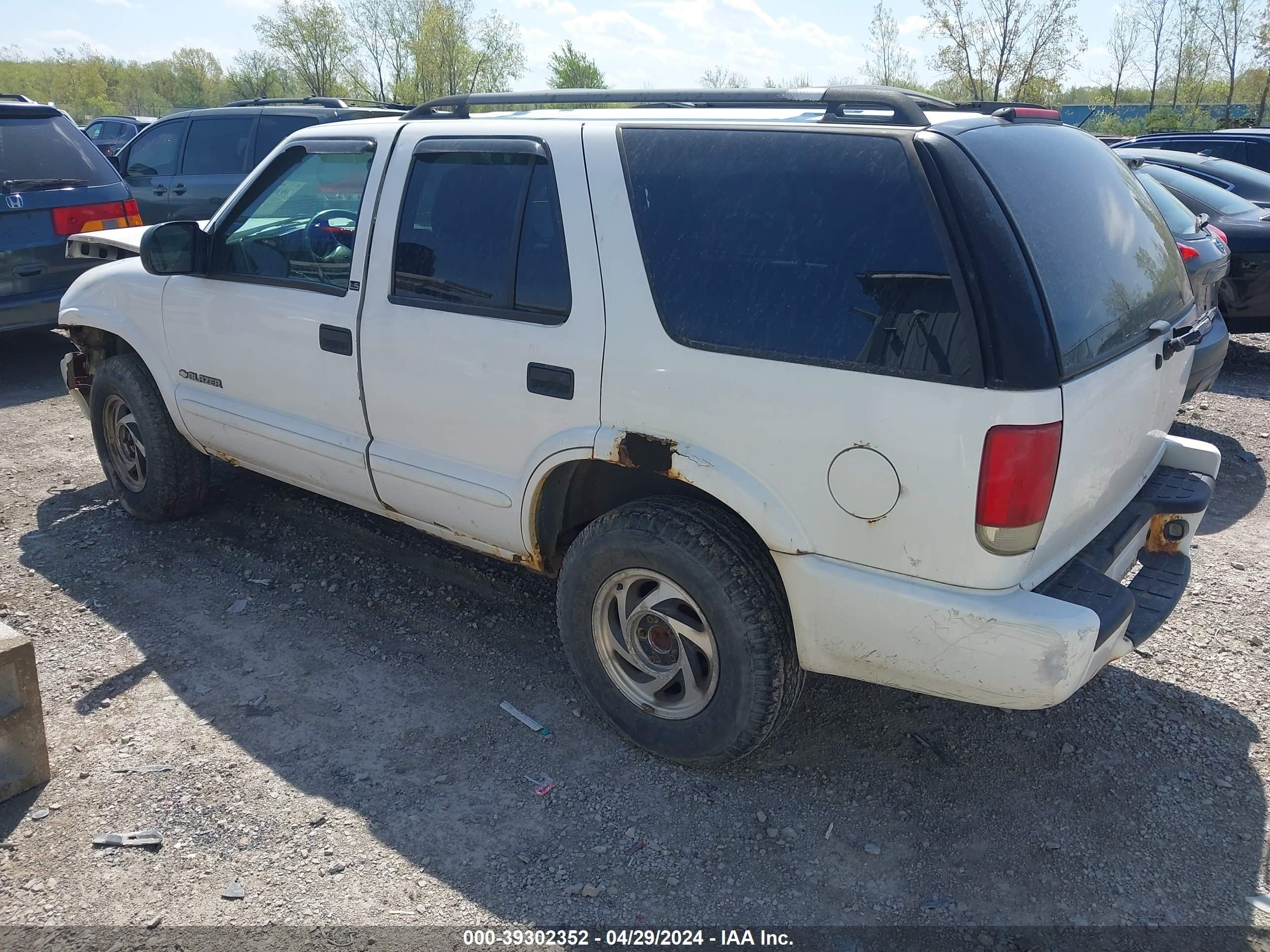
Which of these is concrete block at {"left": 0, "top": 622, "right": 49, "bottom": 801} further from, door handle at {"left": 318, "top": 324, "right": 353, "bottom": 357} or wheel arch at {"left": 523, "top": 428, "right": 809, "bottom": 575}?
wheel arch at {"left": 523, "top": 428, "right": 809, "bottom": 575}

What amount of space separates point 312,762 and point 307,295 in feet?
5.81

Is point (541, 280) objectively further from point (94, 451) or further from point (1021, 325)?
point (94, 451)

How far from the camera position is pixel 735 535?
9.66ft

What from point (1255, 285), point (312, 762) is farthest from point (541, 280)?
point (1255, 285)

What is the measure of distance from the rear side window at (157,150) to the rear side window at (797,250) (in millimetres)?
9744

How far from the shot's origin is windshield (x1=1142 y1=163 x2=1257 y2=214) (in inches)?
313

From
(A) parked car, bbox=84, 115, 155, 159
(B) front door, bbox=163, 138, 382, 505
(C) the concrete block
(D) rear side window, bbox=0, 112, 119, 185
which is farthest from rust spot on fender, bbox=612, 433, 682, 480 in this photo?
(A) parked car, bbox=84, 115, 155, 159

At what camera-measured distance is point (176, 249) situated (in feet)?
13.6

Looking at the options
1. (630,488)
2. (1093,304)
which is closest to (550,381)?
(630,488)

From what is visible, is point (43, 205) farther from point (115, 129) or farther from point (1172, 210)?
point (115, 129)

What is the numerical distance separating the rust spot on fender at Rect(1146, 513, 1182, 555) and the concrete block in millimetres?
3631

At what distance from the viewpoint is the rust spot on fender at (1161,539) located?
333cm

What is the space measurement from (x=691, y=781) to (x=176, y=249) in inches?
118

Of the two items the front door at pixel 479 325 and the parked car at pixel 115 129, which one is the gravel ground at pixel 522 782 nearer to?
the front door at pixel 479 325
